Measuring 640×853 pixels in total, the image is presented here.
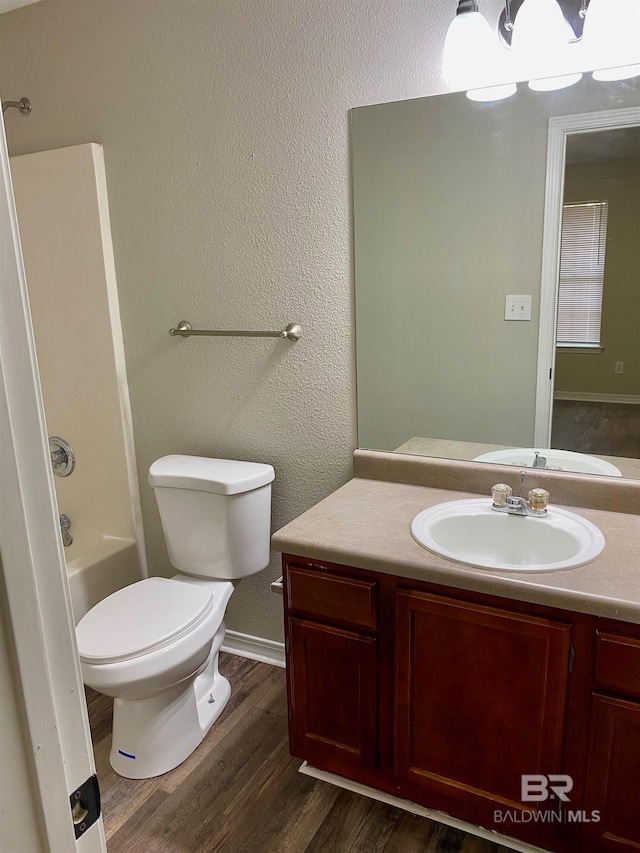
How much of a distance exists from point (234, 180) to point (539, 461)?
1.32m

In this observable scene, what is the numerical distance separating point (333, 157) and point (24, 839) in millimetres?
1856

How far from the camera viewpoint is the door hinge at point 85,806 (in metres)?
0.60

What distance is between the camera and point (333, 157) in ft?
6.42

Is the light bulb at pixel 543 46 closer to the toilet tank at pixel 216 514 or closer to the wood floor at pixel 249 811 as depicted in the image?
the toilet tank at pixel 216 514

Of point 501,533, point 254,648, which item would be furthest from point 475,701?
point 254,648

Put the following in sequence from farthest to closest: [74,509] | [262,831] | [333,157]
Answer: [74,509] → [333,157] → [262,831]

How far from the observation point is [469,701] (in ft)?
4.91

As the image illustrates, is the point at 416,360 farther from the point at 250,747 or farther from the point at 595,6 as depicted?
the point at 250,747

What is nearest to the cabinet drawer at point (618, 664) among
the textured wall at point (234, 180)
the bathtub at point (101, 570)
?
the textured wall at point (234, 180)

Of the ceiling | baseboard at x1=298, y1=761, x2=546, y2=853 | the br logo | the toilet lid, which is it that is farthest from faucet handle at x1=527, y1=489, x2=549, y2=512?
the ceiling

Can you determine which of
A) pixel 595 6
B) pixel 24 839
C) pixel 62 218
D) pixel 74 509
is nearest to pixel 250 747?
pixel 74 509

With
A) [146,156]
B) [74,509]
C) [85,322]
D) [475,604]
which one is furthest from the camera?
[74,509]

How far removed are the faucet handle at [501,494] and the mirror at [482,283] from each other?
0.18 metres

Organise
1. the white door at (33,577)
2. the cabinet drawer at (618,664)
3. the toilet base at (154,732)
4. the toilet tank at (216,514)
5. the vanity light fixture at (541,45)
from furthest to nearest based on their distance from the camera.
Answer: the toilet tank at (216,514)
the toilet base at (154,732)
the vanity light fixture at (541,45)
the cabinet drawer at (618,664)
the white door at (33,577)
